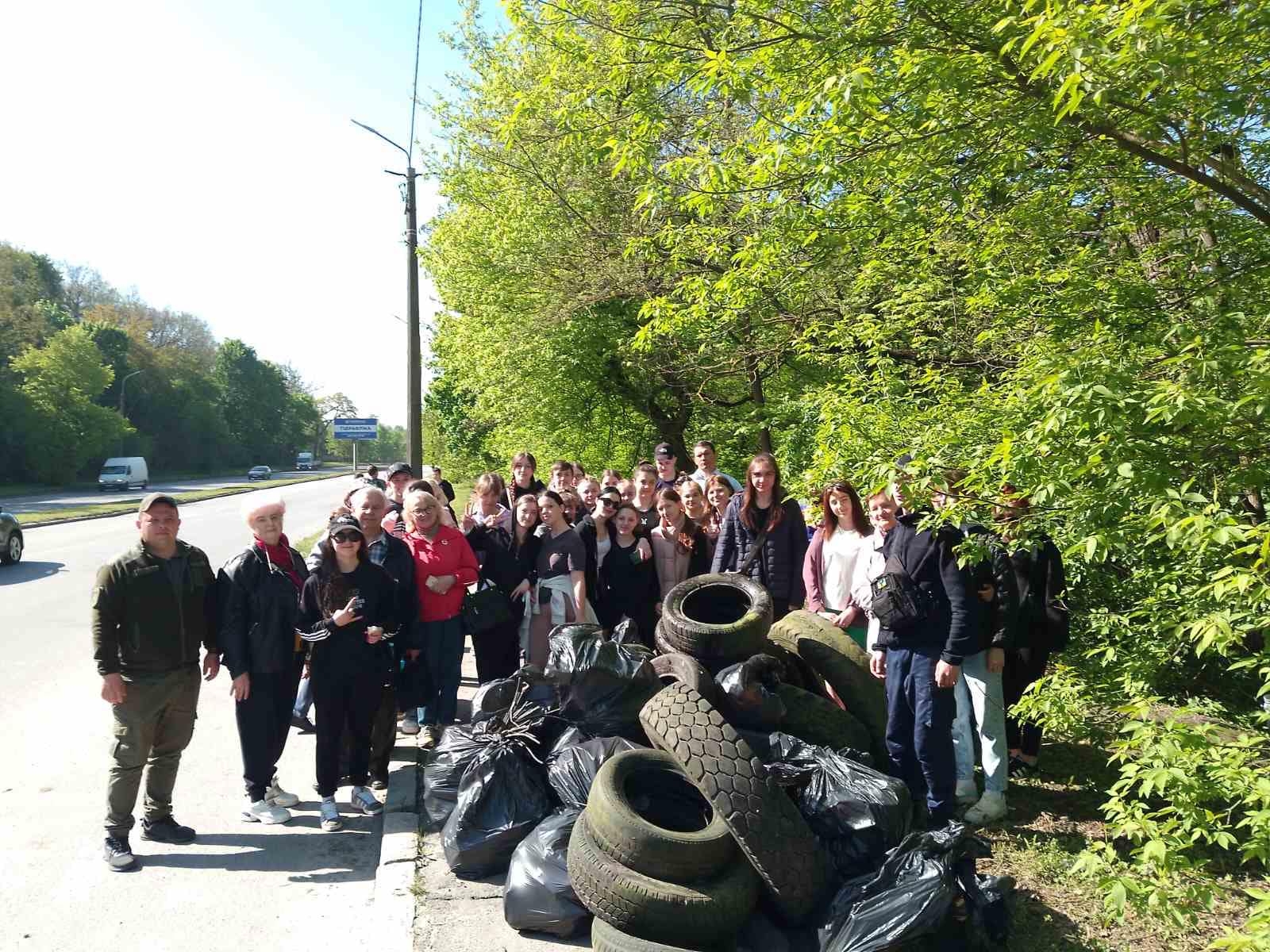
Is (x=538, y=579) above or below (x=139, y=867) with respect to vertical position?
above

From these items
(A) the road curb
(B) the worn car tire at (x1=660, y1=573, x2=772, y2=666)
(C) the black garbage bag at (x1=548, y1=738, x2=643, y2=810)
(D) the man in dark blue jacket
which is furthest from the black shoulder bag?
(A) the road curb

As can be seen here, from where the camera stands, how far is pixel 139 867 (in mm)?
4320

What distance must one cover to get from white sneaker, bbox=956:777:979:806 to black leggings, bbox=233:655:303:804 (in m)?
4.01

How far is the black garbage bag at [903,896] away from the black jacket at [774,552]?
8.78 ft

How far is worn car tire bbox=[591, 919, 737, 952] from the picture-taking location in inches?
128

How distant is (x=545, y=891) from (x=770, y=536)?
3.09m

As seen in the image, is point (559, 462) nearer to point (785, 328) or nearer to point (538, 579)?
point (538, 579)

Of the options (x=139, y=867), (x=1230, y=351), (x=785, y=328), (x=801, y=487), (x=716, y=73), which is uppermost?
(x=716, y=73)

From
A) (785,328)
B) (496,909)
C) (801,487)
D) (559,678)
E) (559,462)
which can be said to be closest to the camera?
(496,909)

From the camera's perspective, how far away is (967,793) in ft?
16.1

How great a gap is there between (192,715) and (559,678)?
2092 millimetres

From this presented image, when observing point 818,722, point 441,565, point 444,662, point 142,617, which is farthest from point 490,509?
point 818,722

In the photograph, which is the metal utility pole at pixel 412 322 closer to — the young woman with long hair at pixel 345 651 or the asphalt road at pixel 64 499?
the young woman with long hair at pixel 345 651

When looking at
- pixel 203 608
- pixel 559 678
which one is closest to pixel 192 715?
pixel 203 608
